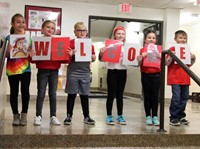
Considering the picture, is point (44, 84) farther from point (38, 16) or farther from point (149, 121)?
point (38, 16)

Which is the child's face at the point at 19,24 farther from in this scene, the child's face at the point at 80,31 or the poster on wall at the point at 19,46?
the child's face at the point at 80,31

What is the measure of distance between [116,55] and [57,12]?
13.9ft

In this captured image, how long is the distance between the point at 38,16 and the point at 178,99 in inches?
177

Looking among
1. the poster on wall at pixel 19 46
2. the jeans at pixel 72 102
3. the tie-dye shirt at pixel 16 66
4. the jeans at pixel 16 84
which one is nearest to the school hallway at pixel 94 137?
the jeans at pixel 72 102

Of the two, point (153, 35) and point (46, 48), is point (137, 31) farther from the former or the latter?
point (46, 48)

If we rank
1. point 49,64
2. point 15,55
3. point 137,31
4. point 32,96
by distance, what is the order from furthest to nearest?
point 137,31, point 32,96, point 49,64, point 15,55

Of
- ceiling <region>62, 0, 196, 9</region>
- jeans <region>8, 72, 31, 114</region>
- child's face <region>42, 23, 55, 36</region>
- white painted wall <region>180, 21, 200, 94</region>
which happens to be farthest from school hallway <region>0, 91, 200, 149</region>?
white painted wall <region>180, 21, 200, 94</region>

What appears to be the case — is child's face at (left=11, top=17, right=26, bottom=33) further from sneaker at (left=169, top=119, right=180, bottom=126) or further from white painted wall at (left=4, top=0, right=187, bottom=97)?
white painted wall at (left=4, top=0, right=187, bottom=97)

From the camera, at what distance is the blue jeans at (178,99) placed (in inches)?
143

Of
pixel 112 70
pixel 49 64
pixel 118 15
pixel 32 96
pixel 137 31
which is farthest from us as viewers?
pixel 137 31

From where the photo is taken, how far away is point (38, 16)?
23.1ft

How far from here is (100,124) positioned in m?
3.50

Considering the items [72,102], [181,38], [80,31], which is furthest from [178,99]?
[80,31]

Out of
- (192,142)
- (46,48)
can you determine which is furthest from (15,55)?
(192,142)
